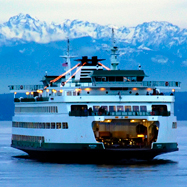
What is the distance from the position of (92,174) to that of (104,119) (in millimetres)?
6698

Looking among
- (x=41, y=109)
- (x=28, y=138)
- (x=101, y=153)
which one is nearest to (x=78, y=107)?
(x=101, y=153)

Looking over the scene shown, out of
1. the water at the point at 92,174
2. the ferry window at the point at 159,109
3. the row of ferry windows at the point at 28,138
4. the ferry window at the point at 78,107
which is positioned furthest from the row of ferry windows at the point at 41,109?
the ferry window at the point at 159,109

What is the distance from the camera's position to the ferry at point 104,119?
224 ft

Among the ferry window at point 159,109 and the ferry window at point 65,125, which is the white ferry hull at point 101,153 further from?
→ the ferry window at point 159,109

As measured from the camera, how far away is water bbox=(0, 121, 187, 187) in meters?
58.2

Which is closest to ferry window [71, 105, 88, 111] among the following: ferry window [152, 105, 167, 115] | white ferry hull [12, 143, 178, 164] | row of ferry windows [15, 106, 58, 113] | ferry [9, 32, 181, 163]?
ferry [9, 32, 181, 163]

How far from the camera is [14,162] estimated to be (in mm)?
75562

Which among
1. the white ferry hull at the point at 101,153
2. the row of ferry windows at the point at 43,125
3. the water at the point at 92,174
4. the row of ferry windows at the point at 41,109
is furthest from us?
the row of ferry windows at the point at 41,109

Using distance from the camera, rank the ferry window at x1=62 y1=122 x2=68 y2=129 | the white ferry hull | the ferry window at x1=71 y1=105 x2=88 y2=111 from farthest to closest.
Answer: the ferry window at x1=71 y1=105 x2=88 y2=111, the ferry window at x1=62 y1=122 x2=68 y2=129, the white ferry hull

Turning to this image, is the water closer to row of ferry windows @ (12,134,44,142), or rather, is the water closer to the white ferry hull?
the white ferry hull

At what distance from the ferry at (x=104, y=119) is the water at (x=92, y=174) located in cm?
131

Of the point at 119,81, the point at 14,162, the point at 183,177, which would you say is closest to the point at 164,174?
the point at 183,177

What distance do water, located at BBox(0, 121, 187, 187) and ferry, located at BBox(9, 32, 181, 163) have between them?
4.30 feet

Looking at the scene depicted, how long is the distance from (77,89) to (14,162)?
10079 millimetres
